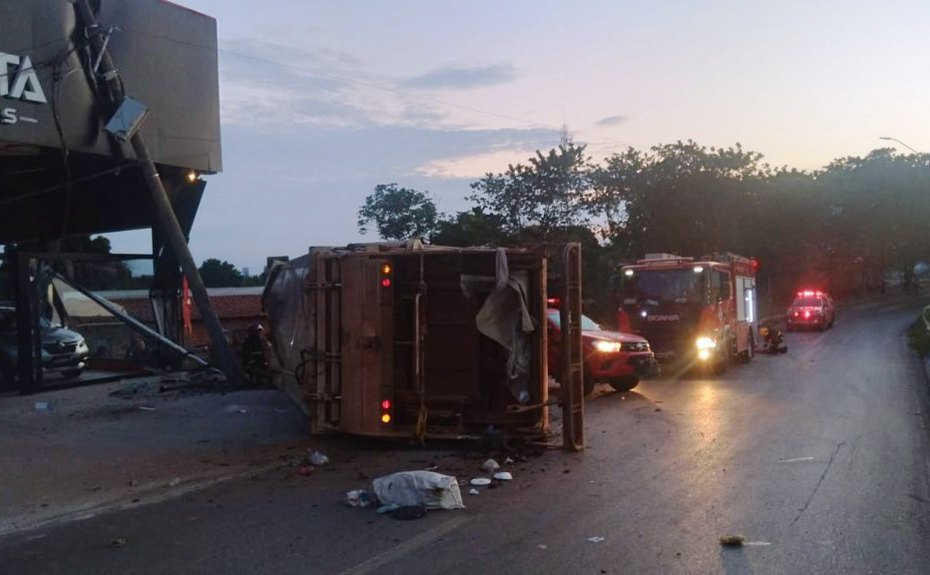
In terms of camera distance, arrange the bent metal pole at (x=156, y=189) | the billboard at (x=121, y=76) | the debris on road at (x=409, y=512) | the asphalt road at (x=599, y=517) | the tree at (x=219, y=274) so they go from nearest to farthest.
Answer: the asphalt road at (x=599, y=517) < the debris on road at (x=409, y=512) < the billboard at (x=121, y=76) < the bent metal pole at (x=156, y=189) < the tree at (x=219, y=274)

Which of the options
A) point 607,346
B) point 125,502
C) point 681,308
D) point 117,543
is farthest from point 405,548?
point 681,308

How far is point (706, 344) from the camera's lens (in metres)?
19.7

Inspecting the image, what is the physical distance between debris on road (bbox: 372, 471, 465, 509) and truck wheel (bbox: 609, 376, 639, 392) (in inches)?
356

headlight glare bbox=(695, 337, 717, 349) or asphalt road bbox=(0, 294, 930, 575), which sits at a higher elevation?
headlight glare bbox=(695, 337, 717, 349)

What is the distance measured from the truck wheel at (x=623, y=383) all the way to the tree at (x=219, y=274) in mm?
35841

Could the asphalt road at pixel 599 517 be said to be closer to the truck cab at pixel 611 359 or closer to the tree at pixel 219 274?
the truck cab at pixel 611 359

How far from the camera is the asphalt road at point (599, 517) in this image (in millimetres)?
6113

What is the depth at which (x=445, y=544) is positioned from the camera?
6523 mm

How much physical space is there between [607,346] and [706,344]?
480 cm

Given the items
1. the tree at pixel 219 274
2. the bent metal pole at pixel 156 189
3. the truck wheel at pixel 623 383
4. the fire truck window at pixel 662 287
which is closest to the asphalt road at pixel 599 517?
the truck wheel at pixel 623 383

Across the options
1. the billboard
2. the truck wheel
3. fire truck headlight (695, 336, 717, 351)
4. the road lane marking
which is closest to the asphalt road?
the road lane marking

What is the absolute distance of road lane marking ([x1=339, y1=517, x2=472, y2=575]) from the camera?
19.6 feet

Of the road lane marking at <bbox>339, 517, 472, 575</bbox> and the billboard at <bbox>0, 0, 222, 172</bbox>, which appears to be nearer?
the road lane marking at <bbox>339, 517, 472, 575</bbox>

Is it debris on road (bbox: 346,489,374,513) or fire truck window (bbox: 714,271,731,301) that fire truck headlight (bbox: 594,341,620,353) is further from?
debris on road (bbox: 346,489,374,513)
